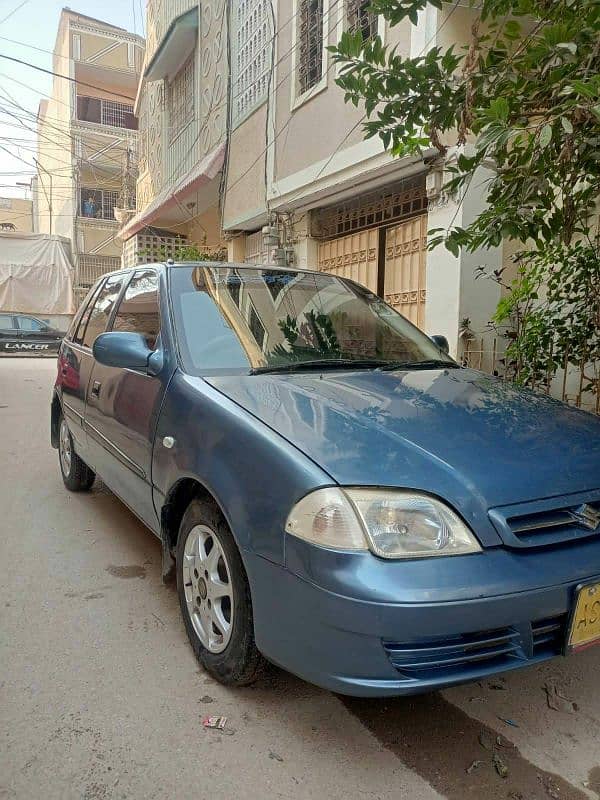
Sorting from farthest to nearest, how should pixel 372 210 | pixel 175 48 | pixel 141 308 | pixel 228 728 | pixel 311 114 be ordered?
pixel 175 48, pixel 311 114, pixel 372 210, pixel 141 308, pixel 228 728

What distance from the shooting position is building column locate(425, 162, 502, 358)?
603 cm

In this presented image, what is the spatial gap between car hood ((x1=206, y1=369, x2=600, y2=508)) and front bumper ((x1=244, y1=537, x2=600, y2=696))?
242 mm

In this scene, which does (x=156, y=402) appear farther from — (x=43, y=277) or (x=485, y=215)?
(x=43, y=277)

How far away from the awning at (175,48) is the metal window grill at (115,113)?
14.9 m

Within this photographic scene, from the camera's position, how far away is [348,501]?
1839mm

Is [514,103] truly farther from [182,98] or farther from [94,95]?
[94,95]

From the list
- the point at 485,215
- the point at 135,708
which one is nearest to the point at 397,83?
the point at 485,215

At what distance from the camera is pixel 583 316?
5.02m

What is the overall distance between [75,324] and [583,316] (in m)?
4.09

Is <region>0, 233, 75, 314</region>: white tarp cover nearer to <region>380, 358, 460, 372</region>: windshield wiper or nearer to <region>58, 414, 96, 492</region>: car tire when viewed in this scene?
<region>58, 414, 96, 492</region>: car tire

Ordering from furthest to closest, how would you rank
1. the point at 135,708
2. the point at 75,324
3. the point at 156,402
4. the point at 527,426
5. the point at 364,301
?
the point at 75,324 < the point at 364,301 < the point at 156,402 < the point at 527,426 < the point at 135,708

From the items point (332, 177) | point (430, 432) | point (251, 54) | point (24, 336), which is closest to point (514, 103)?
point (430, 432)

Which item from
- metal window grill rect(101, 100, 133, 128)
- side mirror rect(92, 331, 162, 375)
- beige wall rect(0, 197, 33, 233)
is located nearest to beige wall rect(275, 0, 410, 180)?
side mirror rect(92, 331, 162, 375)

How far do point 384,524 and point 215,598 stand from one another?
875mm
